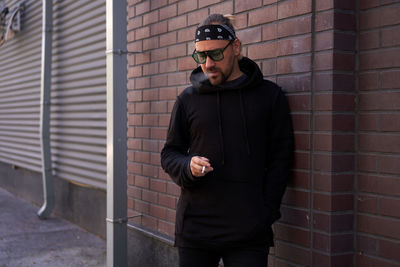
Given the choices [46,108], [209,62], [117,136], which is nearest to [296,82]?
[209,62]

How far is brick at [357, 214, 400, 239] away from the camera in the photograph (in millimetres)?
2521

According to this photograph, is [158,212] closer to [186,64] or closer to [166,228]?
[166,228]

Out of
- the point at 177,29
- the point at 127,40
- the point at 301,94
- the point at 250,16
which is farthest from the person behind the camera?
the point at 127,40

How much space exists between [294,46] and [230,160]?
784 mm

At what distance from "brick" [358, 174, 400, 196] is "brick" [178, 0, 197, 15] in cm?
192

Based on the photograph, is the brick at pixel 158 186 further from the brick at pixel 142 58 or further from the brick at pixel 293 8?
the brick at pixel 293 8

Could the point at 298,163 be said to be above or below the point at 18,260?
above

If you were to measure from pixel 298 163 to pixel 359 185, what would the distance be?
13.9 inches

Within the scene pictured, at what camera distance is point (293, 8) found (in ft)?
9.45

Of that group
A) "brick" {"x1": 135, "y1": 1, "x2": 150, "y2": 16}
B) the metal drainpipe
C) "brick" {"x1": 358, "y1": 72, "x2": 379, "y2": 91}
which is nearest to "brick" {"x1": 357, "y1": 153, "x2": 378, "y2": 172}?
"brick" {"x1": 358, "y1": 72, "x2": 379, "y2": 91}

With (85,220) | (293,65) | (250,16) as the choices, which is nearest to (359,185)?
(293,65)

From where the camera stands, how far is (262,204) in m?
2.61

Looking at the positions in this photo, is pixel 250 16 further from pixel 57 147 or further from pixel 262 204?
pixel 57 147

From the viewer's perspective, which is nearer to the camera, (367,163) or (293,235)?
(367,163)
